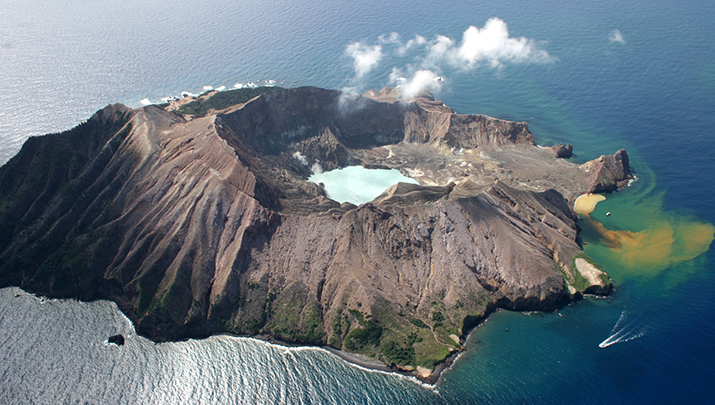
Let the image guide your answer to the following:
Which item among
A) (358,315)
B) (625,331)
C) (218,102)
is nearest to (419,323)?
(358,315)

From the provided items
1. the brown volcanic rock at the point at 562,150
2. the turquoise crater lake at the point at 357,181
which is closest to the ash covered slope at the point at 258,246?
the turquoise crater lake at the point at 357,181

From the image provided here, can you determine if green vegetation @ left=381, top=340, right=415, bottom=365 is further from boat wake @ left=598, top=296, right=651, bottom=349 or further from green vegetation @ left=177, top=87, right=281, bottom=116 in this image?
green vegetation @ left=177, top=87, right=281, bottom=116

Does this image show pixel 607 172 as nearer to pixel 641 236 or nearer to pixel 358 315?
pixel 641 236

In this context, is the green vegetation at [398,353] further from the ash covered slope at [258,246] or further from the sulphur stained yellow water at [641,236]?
the sulphur stained yellow water at [641,236]

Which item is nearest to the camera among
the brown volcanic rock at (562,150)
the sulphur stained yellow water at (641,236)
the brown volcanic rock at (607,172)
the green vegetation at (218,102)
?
the sulphur stained yellow water at (641,236)

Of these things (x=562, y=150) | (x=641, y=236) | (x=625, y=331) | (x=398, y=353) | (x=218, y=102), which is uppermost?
(x=562, y=150)

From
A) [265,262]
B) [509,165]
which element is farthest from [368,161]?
[265,262]
